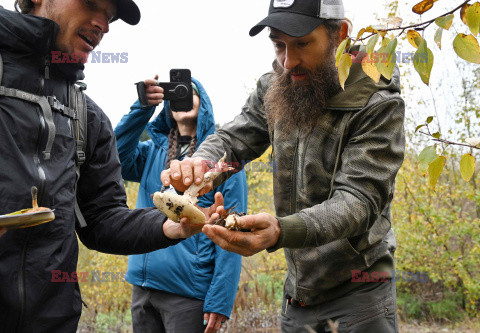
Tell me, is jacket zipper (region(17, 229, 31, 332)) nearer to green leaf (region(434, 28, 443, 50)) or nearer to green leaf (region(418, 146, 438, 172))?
green leaf (region(418, 146, 438, 172))

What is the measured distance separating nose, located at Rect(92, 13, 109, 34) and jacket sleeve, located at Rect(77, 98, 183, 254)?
352 millimetres

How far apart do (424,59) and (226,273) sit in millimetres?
2256

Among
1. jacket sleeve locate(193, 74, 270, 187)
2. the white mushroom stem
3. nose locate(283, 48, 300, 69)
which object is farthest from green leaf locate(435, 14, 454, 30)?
jacket sleeve locate(193, 74, 270, 187)

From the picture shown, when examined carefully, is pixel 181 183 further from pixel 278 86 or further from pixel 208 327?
pixel 208 327

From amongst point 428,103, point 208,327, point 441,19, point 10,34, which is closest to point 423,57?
point 441,19

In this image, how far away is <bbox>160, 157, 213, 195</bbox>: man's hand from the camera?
2.19 metres

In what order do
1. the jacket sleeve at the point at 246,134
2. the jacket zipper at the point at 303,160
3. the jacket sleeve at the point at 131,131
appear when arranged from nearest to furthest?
the jacket zipper at the point at 303,160, the jacket sleeve at the point at 246,134, the jacket sleeve at the point at 131,131

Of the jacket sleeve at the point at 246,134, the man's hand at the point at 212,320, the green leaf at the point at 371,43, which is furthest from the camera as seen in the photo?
the man's hand at the point at 212,320

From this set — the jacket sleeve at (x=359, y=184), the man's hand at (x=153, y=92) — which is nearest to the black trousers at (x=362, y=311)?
the jacket sleeve at (x=359, y=184)

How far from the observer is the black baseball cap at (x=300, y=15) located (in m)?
2.36

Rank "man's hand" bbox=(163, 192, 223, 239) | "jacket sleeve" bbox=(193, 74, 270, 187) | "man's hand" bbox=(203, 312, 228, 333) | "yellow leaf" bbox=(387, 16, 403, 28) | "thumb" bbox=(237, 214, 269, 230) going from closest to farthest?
"yellow leaf" bbox=(387, 16, 403, 28)
"thumb" bbox=(237, 214, 269, 230)
"man's hand" bbox=(163, 192, 223, 239)
"jacket sleeve" bbox=(193, 74, 270, 187)
"man's hand" bbox=(203, 312, 228, 333)

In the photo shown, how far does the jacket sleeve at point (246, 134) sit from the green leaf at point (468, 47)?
1.45 m

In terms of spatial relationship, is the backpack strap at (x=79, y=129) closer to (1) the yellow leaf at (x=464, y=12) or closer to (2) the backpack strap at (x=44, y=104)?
(2) the backpack strap at (x=44, y=104)

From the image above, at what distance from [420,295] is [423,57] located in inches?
309
